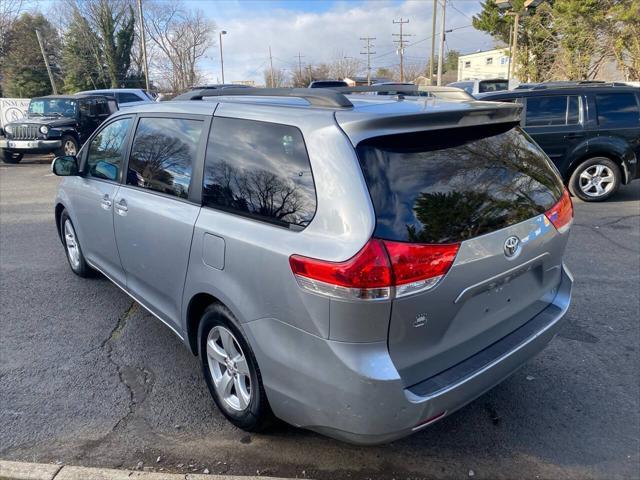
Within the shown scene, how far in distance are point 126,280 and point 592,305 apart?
387 centimetres

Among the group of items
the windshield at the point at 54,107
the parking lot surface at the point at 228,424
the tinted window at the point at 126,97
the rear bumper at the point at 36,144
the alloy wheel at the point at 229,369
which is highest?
the tinted window at the point at 126,97

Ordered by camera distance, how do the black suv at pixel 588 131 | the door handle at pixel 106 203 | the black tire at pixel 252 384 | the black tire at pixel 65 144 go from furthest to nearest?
1. the black tire at pixel 65 144
2. the black suv at pixel 588 131
3. the door handle at pixel 106 203
4. the black tire at pixel 252 384

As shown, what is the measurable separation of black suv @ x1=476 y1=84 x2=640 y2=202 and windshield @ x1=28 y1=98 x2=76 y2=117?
12312 mm

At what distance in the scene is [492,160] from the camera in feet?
7.90

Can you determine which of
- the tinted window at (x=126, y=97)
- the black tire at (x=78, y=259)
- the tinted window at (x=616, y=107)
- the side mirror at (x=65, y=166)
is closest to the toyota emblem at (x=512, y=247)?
the side mirror at (x=65, y=166)

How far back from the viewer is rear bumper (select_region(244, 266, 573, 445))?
1.96 meters

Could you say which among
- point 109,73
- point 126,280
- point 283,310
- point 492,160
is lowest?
point 126,280

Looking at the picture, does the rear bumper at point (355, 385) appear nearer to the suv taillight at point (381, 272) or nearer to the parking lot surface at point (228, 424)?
the suv taillight at point (381, 272)

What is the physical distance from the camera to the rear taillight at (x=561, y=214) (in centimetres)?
259

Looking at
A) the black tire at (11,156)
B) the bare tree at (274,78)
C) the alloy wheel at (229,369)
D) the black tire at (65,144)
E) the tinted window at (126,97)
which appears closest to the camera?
the alloy wheel at (229,369)

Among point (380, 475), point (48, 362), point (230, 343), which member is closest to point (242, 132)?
point (230, 343)

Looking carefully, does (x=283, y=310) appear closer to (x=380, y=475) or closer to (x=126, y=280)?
(x=380, y=475)

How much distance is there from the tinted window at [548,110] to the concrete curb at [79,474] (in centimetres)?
753

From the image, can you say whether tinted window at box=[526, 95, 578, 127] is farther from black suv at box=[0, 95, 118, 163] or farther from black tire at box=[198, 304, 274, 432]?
black suv at box=[0, 95, 118, 163]
